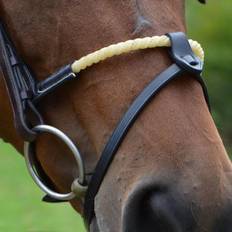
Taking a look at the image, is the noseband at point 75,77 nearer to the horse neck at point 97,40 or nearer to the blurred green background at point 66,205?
the horse neck at point 97,40

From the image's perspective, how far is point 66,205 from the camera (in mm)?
4957

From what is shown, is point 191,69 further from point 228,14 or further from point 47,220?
point 228,14

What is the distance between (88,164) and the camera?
211cm

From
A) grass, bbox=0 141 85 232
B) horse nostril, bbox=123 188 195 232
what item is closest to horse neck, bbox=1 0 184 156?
horse nostril, bbox=123 188 195 232

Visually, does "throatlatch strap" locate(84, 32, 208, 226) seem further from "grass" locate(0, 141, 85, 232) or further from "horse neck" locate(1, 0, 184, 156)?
"grass" locate(0, 141, 85, 232)

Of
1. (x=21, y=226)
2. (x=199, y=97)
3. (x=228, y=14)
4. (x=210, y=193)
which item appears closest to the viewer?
(x=210, y=193)

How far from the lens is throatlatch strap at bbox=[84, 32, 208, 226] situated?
79.3 inches

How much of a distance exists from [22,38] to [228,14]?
12.9 ft

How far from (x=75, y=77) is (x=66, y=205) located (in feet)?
9.54

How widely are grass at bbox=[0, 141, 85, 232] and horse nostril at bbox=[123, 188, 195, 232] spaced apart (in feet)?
8.37

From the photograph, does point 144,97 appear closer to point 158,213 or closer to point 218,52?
point 158,213

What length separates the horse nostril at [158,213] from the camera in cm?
190

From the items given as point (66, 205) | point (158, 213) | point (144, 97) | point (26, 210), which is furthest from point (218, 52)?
point (158, 213)

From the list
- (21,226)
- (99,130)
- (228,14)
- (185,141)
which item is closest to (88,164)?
(99,130)
